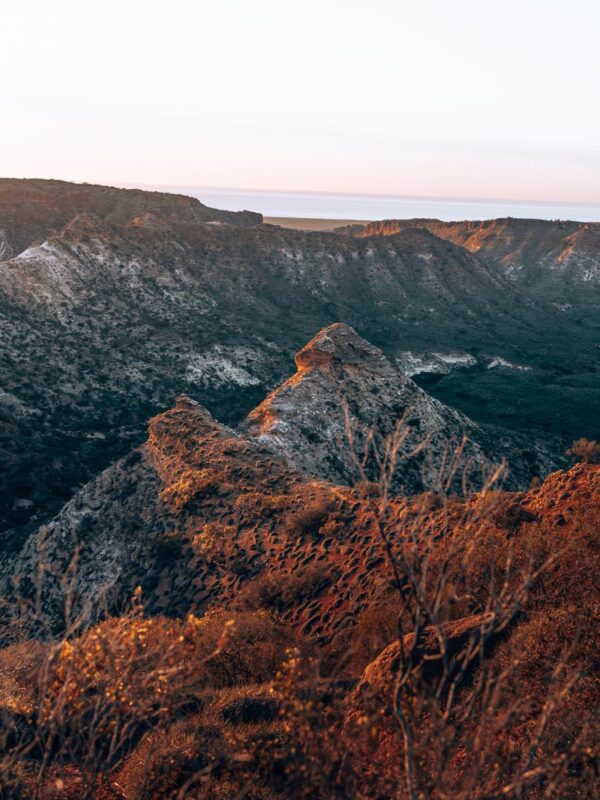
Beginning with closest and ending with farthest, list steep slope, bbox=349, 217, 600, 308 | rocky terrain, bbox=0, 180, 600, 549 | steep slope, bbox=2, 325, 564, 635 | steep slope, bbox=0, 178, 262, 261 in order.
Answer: steep slope, bbox=2, 325, 564, 635
rocky terrain, bbox=0, 180, 600, 549
steep slope, bbox=0, 178, 262, 261
steep slope, bbox=349, 217, 600, 308

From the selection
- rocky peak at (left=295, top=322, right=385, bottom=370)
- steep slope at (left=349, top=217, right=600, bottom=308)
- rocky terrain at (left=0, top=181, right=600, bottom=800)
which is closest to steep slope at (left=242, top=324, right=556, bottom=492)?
rocky peak at (left=295, top=322, right=385, bottom=370)

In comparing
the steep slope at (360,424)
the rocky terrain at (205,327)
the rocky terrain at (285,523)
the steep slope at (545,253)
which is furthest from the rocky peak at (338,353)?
the steep slope at (545,253)

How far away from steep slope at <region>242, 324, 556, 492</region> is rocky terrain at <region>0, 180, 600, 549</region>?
38.6 feet

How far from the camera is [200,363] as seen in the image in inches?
2312

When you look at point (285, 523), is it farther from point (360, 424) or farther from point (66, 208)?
point (66, 208)

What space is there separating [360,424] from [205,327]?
35.8 m

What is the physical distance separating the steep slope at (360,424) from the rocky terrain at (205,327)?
11779 millimetres

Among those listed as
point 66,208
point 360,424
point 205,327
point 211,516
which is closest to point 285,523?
point 211,516

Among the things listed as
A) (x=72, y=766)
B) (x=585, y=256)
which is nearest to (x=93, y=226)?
(x=72, y=766)

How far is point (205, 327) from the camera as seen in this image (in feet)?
218

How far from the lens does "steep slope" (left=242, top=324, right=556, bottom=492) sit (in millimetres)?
32938

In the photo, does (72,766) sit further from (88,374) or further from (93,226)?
(93,226)

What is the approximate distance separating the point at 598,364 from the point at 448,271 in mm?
35634

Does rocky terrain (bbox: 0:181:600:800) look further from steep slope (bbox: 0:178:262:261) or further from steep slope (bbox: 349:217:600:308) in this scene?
steep slope (bbox: 349:217:600:308)
